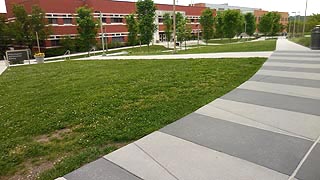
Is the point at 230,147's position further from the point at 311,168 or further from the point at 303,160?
the point at 311,168

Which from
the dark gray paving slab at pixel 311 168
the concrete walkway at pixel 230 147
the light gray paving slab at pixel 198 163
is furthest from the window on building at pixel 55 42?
the dark gray paving slab at pixel 311 168

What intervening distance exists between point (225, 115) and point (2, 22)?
144 ft

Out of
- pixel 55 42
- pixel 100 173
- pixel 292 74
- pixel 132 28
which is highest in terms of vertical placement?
pixel 132 28

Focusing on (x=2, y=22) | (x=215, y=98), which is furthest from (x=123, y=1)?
(x=215, y=98)

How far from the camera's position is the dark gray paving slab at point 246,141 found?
11.0ft

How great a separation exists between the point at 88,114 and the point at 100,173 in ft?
8.58

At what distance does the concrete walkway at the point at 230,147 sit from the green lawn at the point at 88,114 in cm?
42

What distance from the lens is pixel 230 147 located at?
3.76 m

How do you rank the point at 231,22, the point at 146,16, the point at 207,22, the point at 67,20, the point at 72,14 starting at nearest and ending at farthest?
the point at 146,16 → the point at 67,20 → the point at 72,14 → the point at 231,22 → the point at 207,22

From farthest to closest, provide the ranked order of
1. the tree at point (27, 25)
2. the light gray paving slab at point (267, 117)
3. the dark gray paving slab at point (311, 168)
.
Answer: the tree at point (27, 25)
the light gray paving slab at point (267, 117)
the dark gray paving slab at point (311, 168)

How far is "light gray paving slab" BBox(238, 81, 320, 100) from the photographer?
629 centimetres

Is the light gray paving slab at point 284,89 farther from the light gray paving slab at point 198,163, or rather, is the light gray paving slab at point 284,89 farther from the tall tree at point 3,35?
the tall tree at point 3,35

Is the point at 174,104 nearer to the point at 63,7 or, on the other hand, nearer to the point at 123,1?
the point at 63,7

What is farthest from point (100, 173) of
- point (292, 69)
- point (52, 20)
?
point (52, 20)
